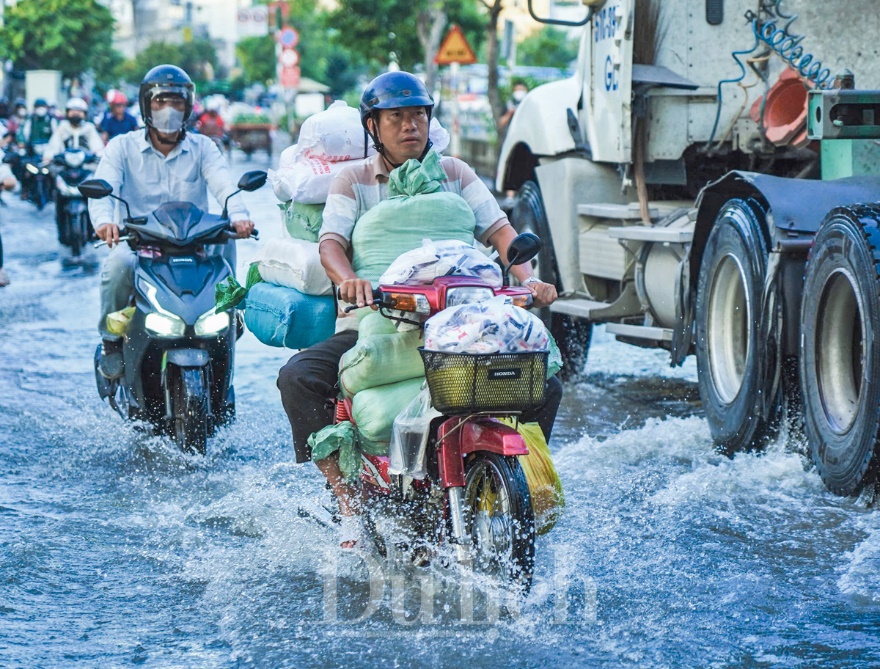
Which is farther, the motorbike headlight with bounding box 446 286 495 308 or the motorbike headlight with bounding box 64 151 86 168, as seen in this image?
the motorbike headlight with bounding box 64 151 86 168

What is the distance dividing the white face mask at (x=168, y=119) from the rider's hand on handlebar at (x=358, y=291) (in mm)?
3331

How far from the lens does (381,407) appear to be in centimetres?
505

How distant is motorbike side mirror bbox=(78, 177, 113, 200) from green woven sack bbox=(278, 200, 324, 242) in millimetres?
1422

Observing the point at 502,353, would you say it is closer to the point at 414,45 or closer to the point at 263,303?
the point at 263,303

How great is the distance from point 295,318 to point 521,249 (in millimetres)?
999

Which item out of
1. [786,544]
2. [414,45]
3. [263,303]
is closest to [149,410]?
[263,303]

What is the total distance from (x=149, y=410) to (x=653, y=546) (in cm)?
304

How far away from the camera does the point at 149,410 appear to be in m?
7.58

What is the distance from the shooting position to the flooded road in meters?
4.48

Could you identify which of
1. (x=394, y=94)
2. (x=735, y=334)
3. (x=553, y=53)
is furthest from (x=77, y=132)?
(x=553, y=53)

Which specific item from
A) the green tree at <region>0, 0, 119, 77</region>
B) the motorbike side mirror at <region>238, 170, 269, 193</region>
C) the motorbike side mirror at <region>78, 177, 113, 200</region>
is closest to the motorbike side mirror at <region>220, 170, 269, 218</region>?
the motorbike side mirror at <region>238, 170, 269, 193</region>

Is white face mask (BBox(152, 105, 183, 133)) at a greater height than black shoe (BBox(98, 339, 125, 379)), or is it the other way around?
white face mask (BBox(152, 105, 183, 133))

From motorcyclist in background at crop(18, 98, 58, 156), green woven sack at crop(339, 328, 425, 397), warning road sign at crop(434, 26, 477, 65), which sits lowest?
green woven sack at crop(339, 328, 425, 397)

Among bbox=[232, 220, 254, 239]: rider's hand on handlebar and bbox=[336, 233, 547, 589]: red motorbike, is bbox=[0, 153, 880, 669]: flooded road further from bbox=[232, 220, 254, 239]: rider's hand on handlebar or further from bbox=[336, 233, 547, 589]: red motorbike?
bbox=[232, 220, 254, 239]: rider's hand on handlebar
